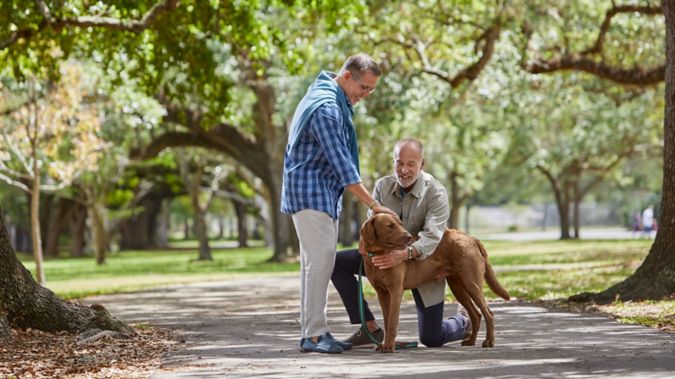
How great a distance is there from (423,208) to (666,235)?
5.20 meters

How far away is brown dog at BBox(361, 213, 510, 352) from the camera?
777 cm

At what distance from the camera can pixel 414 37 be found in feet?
77.6

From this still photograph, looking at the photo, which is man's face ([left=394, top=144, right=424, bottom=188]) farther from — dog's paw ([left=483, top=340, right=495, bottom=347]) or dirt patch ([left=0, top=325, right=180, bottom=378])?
dirt patch ([left=0, top=325, right=180, bottom=378])

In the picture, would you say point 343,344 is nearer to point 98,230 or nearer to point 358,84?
point 358,84

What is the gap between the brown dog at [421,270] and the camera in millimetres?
7770

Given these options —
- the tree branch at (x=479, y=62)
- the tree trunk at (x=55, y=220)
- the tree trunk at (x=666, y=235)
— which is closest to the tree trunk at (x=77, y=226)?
the tree trunk at (x=55, y=220)

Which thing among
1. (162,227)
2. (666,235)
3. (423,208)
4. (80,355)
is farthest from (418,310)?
(162,227)

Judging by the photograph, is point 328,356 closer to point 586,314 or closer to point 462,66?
point 586,314

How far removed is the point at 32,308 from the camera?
400 inches

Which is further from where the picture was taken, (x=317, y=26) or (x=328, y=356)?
(x=317, y=26)

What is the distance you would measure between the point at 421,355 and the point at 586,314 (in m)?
4.08

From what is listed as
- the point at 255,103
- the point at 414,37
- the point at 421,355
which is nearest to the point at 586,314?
the point at 421,355

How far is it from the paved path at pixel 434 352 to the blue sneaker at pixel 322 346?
0.07 m

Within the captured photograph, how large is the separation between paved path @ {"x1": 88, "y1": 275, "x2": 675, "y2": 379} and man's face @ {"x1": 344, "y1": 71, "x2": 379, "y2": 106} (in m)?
1.89
